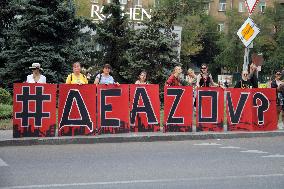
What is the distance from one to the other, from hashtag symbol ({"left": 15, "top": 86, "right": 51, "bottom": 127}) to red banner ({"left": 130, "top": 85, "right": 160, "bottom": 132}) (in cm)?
222

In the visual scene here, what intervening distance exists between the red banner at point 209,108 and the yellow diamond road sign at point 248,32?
181 centimetres

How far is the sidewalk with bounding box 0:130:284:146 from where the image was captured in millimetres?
13227

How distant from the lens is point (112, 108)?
1434 cm

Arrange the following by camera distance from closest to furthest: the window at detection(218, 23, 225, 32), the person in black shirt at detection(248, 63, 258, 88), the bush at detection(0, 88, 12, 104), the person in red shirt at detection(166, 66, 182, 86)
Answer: the person in red shirt at detection(166, 66, 182, 86) < the person in black shirt at detection(248, 63, 258, 88) < the bush at detection(0, 88, 12, 104) < the window at detection(218, 23, 225, 32)

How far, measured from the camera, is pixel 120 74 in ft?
97.3

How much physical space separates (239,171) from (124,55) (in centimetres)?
2080

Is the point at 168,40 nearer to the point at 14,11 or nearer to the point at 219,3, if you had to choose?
the point at 14,11

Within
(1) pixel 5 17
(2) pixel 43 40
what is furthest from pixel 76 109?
(1) pixel 5 17

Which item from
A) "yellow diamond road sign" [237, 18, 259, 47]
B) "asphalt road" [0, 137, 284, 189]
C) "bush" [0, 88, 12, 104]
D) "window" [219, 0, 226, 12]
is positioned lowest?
"asphalt road" [0, 137, 284, 189]

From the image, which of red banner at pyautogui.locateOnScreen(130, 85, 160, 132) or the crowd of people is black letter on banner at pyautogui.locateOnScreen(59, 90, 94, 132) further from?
red banner at pyautogui.locateOnScreen(130, 85, 160, 132)

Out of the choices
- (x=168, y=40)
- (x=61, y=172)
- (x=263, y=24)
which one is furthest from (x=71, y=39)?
(x=263, y=24)

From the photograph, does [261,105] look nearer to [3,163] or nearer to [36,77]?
[36,77]

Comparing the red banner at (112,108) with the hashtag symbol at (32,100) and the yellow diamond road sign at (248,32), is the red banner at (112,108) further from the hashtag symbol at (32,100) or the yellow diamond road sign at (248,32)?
the yellow diamond road sign at (248,32)

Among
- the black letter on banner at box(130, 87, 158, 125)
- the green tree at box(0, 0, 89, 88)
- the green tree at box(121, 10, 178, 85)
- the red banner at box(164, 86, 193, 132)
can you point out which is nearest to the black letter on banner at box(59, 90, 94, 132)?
the black letter on banner at box(130, 87, 158, 125)
